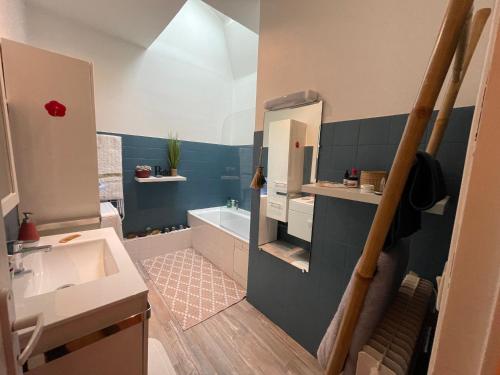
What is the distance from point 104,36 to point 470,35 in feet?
10.0

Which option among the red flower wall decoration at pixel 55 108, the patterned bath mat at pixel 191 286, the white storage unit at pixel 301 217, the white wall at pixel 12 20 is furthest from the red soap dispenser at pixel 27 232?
the white storage unit at pixel 301 217

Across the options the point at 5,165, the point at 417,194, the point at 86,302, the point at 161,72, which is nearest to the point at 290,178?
the point at 417,194

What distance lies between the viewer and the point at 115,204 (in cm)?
248

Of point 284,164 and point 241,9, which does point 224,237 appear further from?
point 241,9

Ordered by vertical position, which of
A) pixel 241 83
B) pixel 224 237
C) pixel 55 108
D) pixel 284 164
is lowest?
pixel 224 237

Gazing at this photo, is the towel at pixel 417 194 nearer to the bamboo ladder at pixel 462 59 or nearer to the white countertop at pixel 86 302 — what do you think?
the bamboo ladder at pixel 462 59

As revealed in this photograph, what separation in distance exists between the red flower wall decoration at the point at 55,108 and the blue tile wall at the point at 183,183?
51.4 inches

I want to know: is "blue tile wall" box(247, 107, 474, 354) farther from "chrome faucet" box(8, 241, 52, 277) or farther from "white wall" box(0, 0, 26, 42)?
"white wall" box(0, 0, 26, 42)

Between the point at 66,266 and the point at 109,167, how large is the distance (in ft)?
4.97

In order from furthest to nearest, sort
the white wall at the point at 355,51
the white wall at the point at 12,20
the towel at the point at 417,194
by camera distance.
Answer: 1. the white wall at the point at 12,20
2. the white wall at the point at 355,51
3. the towel at the point at 417,194

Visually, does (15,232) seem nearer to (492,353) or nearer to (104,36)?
(492,353)

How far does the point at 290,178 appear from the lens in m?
1.56

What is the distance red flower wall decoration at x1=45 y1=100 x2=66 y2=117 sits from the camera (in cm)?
124

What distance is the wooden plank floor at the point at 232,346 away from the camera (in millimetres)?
1401
